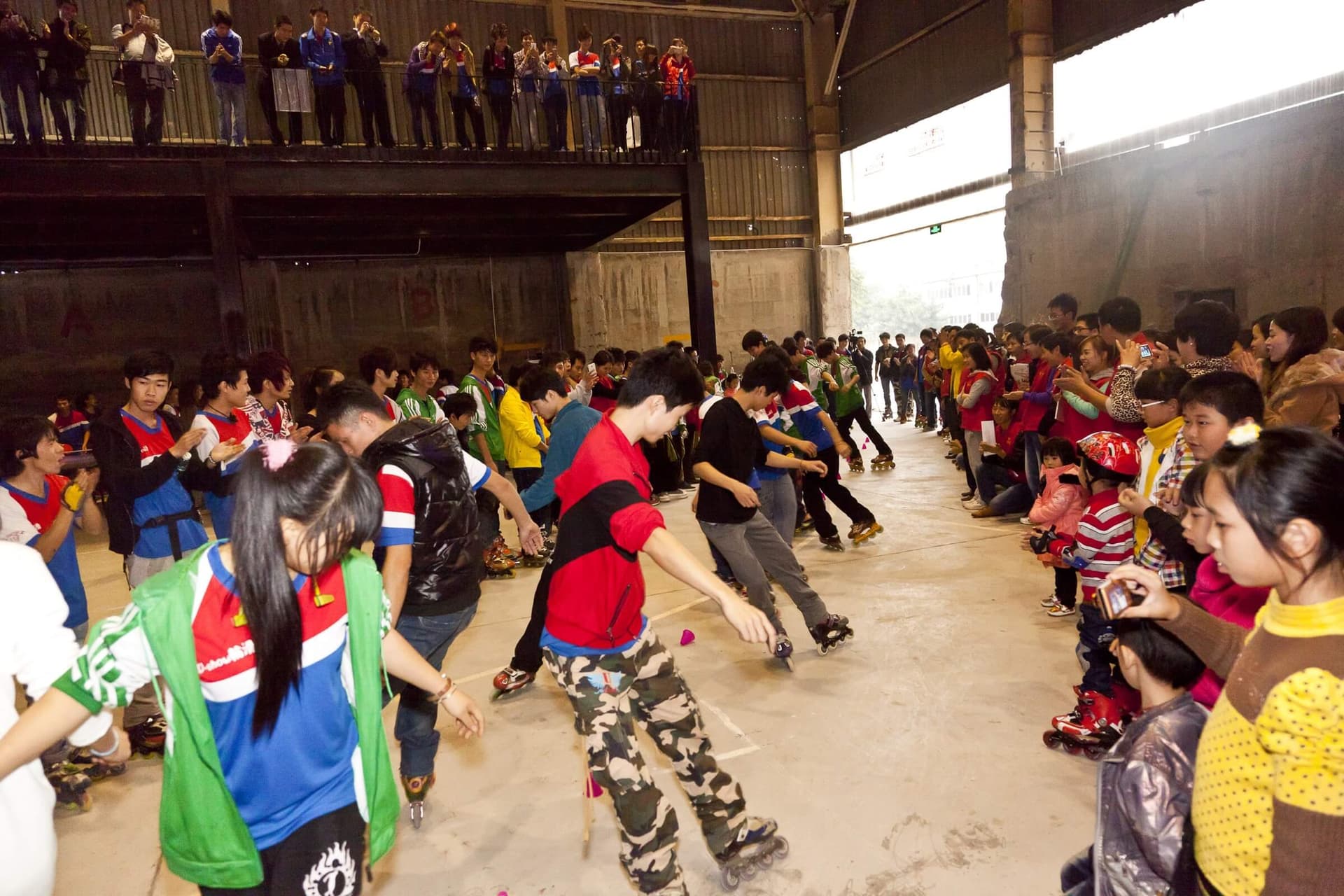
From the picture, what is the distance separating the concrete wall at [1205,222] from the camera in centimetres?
1007

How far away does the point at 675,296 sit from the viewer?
18.7 m

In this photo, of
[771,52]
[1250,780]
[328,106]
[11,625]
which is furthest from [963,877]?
[771,52]

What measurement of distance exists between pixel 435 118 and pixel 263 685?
10.7 metres

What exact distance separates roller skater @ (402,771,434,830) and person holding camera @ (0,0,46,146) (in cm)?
947

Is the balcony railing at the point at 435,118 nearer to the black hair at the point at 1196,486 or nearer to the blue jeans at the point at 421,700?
the blue jeans at the point at 421,700

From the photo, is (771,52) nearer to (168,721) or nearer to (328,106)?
(328,106)

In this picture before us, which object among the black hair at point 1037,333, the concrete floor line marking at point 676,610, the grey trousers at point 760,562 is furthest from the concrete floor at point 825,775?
the black hair at point 1037,333

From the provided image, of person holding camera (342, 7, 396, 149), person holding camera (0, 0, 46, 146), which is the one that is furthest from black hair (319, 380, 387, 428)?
person holding camera (0, 0, 46, 146)

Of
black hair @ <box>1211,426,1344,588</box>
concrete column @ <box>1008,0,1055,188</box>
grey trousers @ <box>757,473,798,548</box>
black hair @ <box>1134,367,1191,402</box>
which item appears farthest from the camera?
concrete column @ <box>1008,0,1055,188</box>

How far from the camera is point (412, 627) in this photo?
10.1ft

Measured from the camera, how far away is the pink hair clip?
1541mm

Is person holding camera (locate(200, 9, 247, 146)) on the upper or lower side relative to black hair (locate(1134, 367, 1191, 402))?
upper

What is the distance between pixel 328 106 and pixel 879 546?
8.72 meters

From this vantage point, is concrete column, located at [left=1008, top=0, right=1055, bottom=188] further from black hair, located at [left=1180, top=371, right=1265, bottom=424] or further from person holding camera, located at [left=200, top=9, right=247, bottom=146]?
black hair, located at [left=1180, top=371, right=1265, bottom=424]
